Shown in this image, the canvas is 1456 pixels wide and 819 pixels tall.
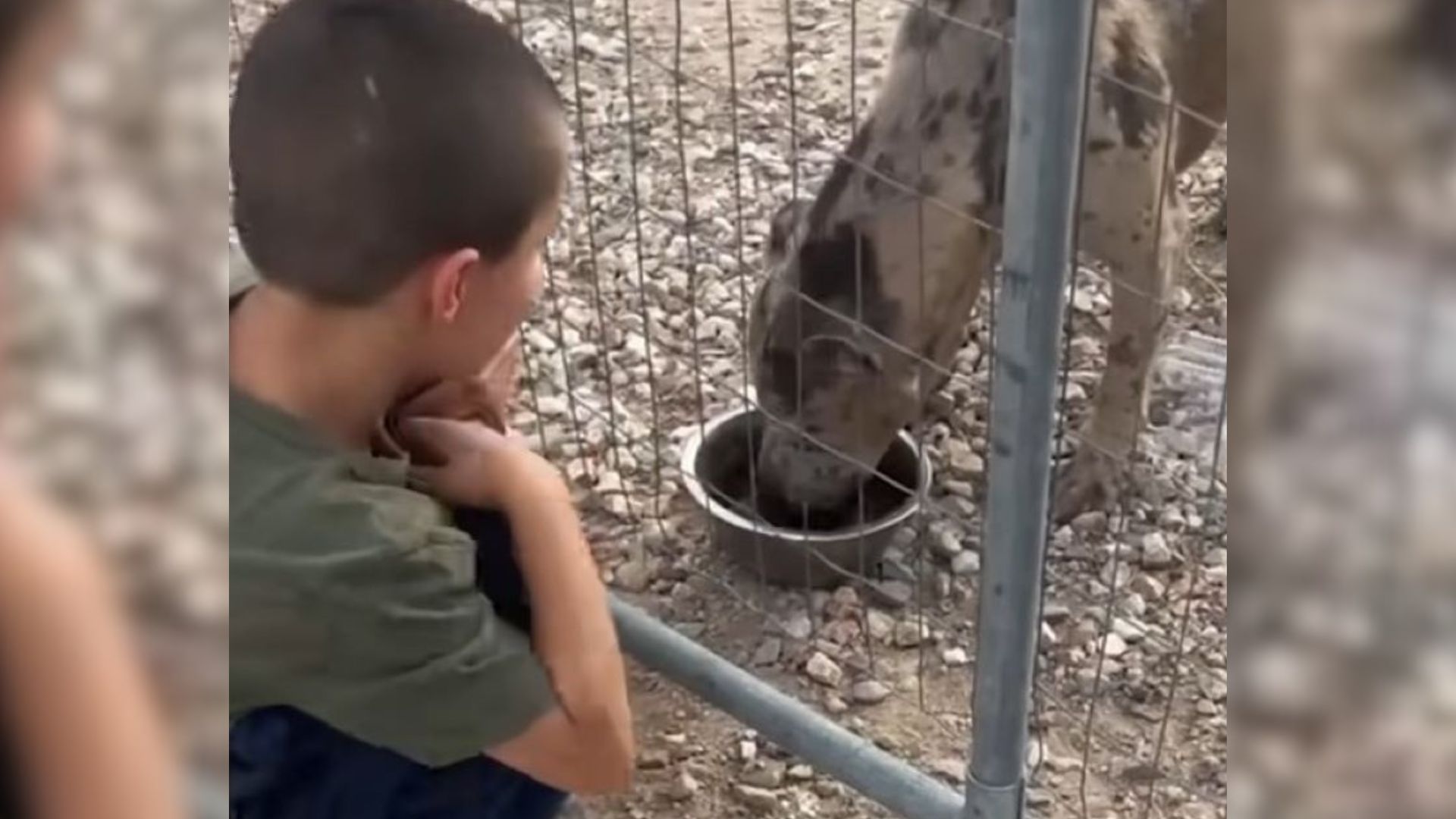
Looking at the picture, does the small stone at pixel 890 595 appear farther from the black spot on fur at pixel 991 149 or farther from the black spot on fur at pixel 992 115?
the black spot on fur at pixel 992 115

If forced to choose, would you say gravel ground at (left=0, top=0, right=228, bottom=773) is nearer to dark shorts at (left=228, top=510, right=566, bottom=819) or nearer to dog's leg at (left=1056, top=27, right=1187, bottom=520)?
dark shorts at (left=228, top=510, right=566, bottom=819)

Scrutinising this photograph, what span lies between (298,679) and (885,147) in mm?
1994

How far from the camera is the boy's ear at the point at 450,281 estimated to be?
1.57m

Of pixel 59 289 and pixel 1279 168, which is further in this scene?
pixel 1279 168

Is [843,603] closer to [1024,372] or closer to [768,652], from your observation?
[768,652]

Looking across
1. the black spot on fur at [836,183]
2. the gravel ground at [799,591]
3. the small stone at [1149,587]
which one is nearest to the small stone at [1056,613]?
the gravel ground at [799,591]

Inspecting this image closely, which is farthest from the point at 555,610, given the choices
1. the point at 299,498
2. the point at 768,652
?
the point at 768,652

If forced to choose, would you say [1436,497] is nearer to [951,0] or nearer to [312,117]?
[312,117]

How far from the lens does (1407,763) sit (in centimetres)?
56

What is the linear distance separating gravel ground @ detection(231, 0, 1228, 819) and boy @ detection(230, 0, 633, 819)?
112 cm

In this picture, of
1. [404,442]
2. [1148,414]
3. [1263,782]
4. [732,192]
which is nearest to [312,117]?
[404,442]

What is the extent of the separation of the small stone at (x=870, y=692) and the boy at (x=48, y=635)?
276 cm

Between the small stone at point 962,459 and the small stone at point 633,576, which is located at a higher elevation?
the small stone at point 962,459

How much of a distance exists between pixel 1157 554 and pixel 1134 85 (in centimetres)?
77
